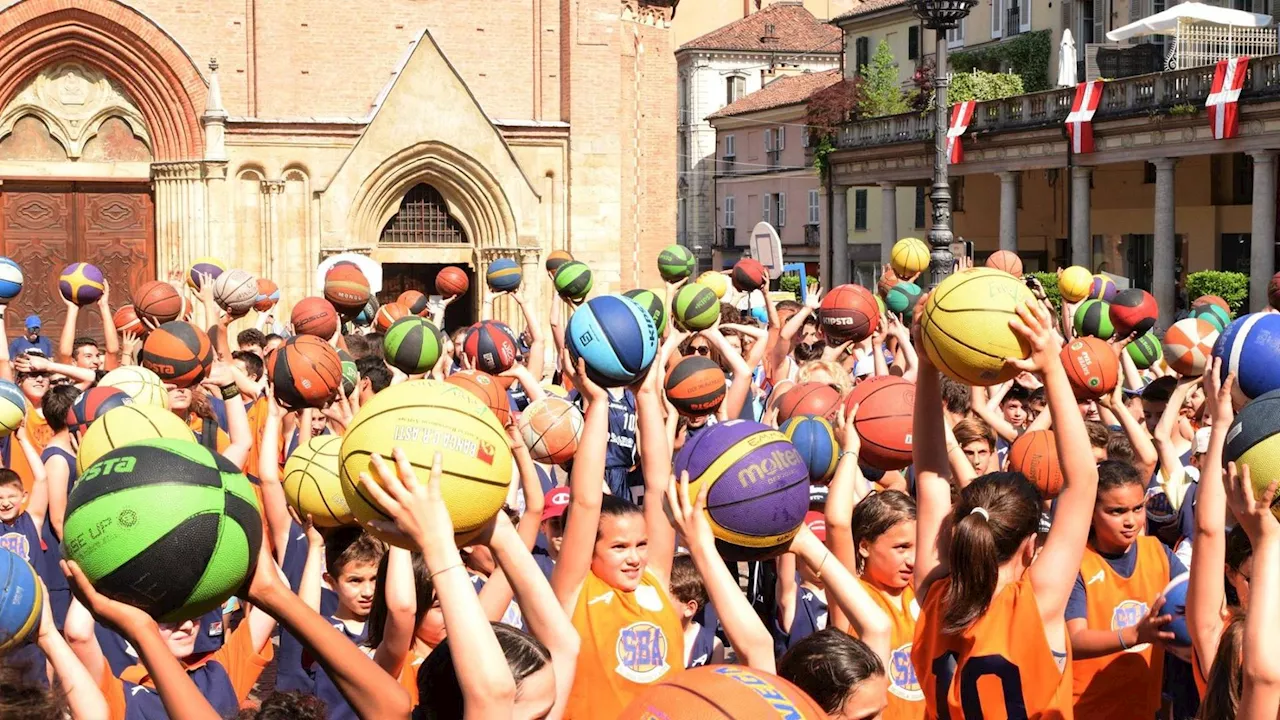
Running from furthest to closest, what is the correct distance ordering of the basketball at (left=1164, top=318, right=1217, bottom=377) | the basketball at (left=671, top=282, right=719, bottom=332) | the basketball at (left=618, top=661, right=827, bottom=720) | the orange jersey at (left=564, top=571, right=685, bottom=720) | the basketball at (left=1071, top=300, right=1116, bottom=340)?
the basketball at (left=1071, top=300, right=1116, bottom=340)
the basketball at (left=671, top=282, right=719, bottom=332)
the basketball at (left=1164, top=318, right=1217, bottom=377)
the orange jersey at (left=564, top=571, right=685, bottom=720)
the basketball at (left=618, top=661, right=827, bottom=720)

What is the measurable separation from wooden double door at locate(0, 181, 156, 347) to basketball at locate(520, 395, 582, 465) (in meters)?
18.3

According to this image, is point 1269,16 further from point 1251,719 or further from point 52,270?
point 1251,719

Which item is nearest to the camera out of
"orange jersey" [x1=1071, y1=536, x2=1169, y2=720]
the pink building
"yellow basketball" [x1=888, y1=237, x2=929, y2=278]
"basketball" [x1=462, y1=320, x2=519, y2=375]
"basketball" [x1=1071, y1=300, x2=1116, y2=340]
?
"orange jersey" [x1=1071, y1=536, x2=1169, y2=720]

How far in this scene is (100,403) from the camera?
7.38m

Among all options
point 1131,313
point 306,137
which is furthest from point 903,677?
point 306,137

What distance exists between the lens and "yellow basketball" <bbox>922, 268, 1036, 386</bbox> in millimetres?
4465

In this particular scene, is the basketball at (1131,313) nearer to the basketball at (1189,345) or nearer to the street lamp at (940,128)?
the basketball at (1189,345)

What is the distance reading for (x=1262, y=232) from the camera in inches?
1191

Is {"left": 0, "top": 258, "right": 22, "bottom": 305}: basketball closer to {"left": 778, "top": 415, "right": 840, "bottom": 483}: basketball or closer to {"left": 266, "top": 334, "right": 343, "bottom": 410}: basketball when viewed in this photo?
{"left": 266, "top": 334, "right": 343, "bottom": 410}: basketball

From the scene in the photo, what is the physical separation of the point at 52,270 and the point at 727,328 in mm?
16258

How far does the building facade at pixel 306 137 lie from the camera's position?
78.1ft

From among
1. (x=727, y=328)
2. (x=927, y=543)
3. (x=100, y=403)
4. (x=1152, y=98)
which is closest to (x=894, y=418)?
(x=927, y=543)

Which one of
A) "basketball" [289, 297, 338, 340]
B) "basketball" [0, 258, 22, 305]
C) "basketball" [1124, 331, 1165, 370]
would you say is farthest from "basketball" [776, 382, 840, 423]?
"basketball" [0, 258, 22, 305]

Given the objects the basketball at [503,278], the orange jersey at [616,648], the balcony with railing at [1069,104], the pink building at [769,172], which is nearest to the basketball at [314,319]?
the basketball at [503,278]
